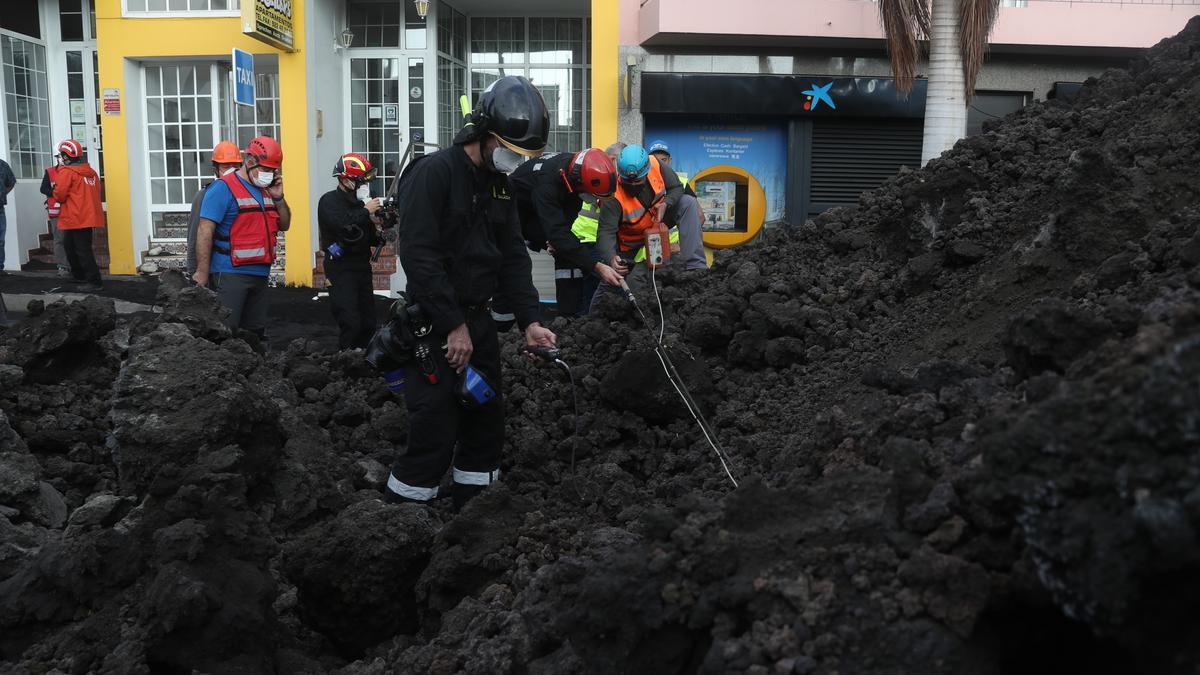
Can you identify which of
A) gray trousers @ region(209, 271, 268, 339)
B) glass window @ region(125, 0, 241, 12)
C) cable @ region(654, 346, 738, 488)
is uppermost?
glass window @ region(125, 0, 241, 12)

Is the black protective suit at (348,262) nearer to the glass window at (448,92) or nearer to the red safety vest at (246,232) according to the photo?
the red safety vest at (246,232)

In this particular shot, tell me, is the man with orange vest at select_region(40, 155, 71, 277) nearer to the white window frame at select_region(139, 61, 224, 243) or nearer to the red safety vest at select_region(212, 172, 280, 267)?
the white window frame at select_region(139, 61, 224, 243)

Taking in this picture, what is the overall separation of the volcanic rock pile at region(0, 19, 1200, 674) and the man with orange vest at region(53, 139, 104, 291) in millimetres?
7611

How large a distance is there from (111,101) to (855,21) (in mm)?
10569

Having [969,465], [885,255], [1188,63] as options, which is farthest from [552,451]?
[1188,63]

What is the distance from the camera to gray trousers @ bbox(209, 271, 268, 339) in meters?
8.07

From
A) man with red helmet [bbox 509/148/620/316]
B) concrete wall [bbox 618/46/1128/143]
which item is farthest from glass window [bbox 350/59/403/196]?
man with red helmet [bbox 509/148/620/316]

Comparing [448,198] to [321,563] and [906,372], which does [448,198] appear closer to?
[321,563]

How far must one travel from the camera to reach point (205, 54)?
1546 cm

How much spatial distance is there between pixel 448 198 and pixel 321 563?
1.67 m

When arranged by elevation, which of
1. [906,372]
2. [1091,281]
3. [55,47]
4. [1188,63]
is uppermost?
[55,47]

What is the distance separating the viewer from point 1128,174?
493cm

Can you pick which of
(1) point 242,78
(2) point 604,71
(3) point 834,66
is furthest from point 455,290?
(3) point 834,66

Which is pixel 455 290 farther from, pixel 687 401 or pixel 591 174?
pixel 591 174
